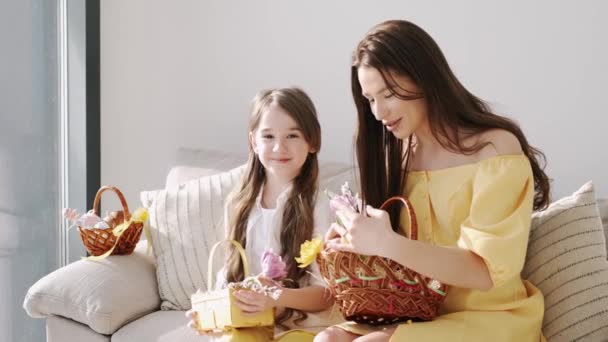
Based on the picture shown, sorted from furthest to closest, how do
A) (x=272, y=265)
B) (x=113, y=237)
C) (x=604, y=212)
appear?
(x=113, y=237), (x=604, y=212), (x=272, y=265)

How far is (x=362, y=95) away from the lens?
2.14m

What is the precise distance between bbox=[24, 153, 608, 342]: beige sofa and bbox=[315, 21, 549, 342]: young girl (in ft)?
2.44

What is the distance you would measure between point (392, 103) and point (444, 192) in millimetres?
235

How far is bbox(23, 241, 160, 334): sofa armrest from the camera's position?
8.47 feet

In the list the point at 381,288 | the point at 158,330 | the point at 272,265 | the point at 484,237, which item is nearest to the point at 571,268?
the point at 484,237

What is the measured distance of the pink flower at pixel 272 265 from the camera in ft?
7.34

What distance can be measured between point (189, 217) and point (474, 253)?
1.12m

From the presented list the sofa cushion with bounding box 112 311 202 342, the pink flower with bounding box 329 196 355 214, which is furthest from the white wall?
the pink flower with bounding box 329 196 355 214

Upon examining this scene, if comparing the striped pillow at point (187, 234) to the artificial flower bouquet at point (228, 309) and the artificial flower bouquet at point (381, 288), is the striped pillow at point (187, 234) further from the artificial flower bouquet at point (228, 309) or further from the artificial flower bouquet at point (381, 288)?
the artificial flower bouquet at point (381, 288)

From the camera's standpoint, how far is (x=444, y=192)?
2.06 metres

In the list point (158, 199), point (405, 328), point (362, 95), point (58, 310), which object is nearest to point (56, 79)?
point (158, 199)

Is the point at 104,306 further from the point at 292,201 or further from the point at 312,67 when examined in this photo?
the point at 312,67

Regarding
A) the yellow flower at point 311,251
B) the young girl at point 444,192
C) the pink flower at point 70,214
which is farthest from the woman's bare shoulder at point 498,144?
the pink flower at point 70,214

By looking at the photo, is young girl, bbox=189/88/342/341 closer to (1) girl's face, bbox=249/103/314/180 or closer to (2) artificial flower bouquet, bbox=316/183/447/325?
(1) girl's face, bbox=249/103/314/180
